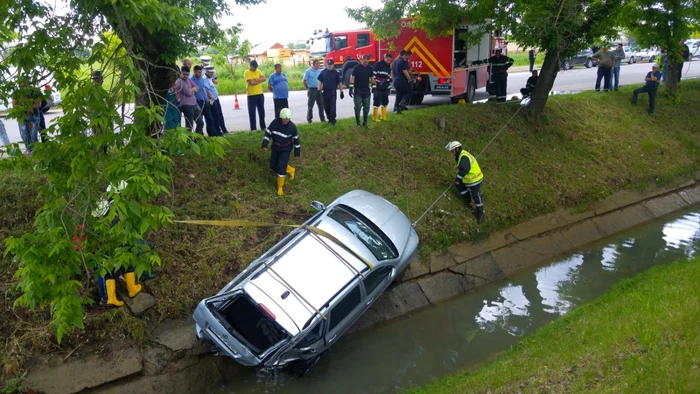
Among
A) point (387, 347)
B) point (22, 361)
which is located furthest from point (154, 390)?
point (387, 347)

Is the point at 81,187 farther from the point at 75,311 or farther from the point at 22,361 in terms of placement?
the point at 22,361

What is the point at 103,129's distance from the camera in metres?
5.93

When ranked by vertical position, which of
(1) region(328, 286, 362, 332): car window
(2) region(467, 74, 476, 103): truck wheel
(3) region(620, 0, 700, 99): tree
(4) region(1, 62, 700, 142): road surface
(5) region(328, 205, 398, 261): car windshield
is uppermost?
(3) region(620, 0, 700, 99): tree

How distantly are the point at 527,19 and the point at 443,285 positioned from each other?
7763 mm

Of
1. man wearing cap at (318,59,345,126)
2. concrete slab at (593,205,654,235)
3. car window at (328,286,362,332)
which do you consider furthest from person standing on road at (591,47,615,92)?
car window at (328,286,362,332)

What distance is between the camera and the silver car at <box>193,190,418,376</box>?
7.68 m

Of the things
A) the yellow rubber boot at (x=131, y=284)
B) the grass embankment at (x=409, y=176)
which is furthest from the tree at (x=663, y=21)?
the yellow rubber boot at (x=131, y=284)

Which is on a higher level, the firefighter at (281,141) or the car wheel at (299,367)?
the firefighter at (281,141)

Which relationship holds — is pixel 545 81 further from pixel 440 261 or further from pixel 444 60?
pixel 440 261

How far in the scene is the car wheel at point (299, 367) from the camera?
27.8 ft

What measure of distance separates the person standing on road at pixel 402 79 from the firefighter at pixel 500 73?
14.6 ft

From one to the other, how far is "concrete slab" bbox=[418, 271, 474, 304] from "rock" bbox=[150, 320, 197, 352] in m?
4.53

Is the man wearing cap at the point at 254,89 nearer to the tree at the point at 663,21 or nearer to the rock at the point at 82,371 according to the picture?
the rock at the point at 82,371

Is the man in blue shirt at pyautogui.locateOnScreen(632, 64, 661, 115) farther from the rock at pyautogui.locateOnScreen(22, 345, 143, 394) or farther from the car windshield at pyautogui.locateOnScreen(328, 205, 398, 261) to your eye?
the rock at pyautogui.locateOnScreen(22, 345, 143, 394)
